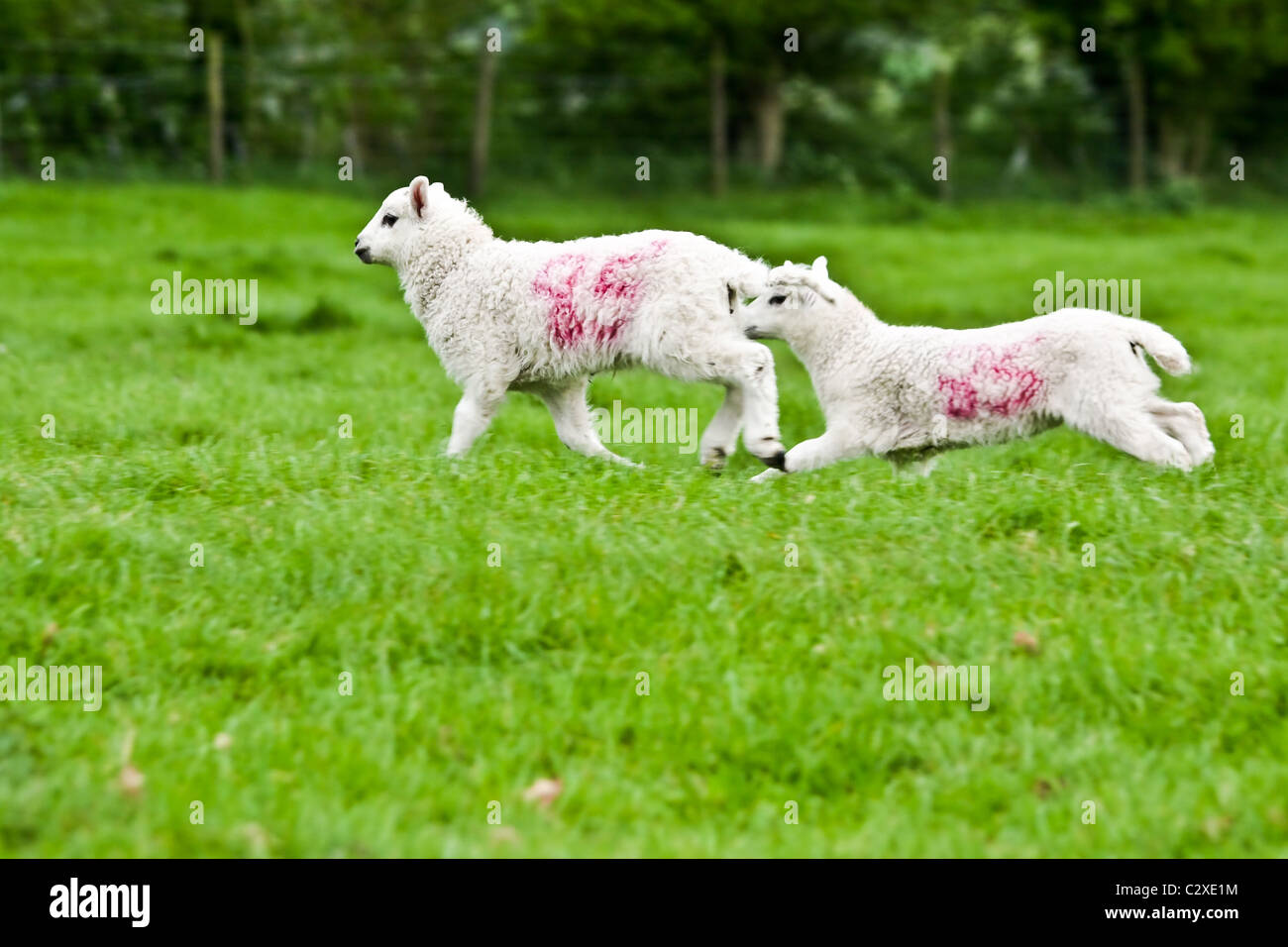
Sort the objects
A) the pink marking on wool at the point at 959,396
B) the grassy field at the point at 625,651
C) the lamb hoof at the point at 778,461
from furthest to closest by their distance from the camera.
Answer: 1. the lamb hoof at the point at 778,461
2. the pink marking on wool at the point at 959,396
3. the grassy field at the point at 625,651

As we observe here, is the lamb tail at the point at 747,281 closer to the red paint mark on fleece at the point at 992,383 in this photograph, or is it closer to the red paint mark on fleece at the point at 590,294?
the red paint mark on fleece at the point at 590,294

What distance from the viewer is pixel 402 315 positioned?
15.9m

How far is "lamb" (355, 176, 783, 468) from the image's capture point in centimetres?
778

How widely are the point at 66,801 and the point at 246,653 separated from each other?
1.09 m

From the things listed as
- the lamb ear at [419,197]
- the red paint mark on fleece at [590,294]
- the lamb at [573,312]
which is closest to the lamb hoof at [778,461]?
the lamb at [573,312]

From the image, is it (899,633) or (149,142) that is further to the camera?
(149,142)

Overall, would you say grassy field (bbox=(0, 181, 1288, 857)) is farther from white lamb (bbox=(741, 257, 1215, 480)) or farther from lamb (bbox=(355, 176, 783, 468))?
lamb (bbox=(355, 176, 783, 468))

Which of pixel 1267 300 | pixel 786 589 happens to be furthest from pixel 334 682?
pixel 1267 300

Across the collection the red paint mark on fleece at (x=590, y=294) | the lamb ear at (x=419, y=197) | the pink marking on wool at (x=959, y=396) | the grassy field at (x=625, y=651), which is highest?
the lamb ear at (x=419, y=197)

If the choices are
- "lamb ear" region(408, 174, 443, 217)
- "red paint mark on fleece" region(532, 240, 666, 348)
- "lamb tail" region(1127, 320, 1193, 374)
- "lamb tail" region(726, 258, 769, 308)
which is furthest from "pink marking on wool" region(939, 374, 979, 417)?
"lamb ear" region(408, 174, 443, 217)

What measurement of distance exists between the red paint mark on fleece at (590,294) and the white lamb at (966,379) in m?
0.60

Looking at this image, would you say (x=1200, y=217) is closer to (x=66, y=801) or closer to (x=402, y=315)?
(x=402, y=315)

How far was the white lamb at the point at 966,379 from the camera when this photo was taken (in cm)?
737
